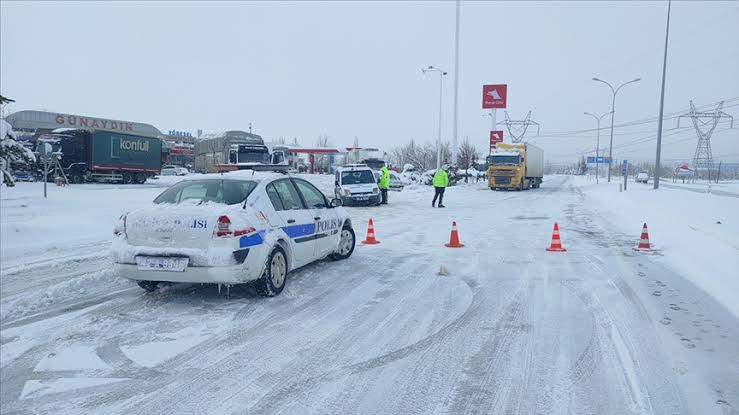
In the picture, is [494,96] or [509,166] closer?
[509,166]

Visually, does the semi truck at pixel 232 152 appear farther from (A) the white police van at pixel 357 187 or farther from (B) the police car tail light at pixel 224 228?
(B) the police car tail light at pixel 224 228

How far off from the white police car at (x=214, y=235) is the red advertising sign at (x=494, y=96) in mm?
53578

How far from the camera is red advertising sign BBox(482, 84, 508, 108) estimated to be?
57625mm

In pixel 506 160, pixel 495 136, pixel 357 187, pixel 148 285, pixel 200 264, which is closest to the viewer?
pixel 200 264

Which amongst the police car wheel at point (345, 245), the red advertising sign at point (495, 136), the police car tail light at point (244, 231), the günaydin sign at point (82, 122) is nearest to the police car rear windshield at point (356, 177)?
the police car wheel at point (345, 245)

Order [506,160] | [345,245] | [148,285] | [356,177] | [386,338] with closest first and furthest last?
[386,338]
[148,285]
[345,245]
[356,177]
[506,160]

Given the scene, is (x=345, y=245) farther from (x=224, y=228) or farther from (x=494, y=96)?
(x=494, y=96)

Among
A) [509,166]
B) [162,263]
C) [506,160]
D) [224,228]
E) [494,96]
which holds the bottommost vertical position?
[162,263]

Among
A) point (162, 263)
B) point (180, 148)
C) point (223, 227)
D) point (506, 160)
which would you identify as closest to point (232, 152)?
point (506, 160)

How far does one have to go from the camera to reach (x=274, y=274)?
21.9 feet

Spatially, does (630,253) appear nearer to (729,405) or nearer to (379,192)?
(729,405)

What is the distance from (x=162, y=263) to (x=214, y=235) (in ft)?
2.27

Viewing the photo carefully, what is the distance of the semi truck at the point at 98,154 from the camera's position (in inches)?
1261

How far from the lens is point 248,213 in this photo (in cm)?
630
